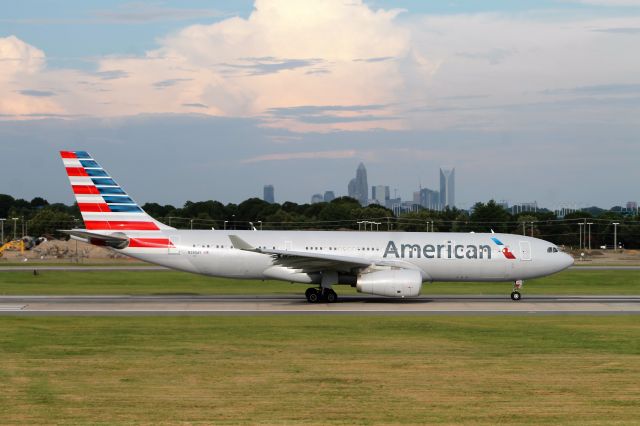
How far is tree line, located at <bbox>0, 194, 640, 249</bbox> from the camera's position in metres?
134

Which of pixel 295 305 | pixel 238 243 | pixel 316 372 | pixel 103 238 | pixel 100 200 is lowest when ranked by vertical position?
pixel 316 372

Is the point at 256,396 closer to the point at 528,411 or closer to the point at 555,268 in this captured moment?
the point at 528,411

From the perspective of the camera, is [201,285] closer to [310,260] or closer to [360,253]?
[360,253]

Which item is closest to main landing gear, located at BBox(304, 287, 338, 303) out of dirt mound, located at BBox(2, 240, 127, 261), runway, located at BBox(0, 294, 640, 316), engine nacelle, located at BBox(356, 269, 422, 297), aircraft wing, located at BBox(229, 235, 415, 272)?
runway, located at BBox(0, 294, 640, 316)

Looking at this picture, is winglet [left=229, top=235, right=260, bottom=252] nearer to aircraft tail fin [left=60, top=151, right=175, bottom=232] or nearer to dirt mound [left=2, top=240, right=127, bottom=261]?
aircraft tail fin [left=60, top=151, right=175, bottom=232]

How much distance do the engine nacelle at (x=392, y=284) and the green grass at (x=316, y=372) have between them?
656cm

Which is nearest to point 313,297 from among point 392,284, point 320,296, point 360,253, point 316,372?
point 320,296

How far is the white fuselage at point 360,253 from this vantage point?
3806cm

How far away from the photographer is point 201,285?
49500mm

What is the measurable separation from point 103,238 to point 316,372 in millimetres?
21782

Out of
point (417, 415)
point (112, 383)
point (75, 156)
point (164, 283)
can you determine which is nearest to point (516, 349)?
Answer: point (417, 415)

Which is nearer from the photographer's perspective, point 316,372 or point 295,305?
point 316,372

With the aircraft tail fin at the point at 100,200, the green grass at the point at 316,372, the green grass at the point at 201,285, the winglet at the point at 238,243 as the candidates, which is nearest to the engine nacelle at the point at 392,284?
the winglet at the point at 238,243

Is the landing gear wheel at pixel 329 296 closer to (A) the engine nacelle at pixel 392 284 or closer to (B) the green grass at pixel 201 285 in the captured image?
(A) the engine nacelle at pixel 392 284
